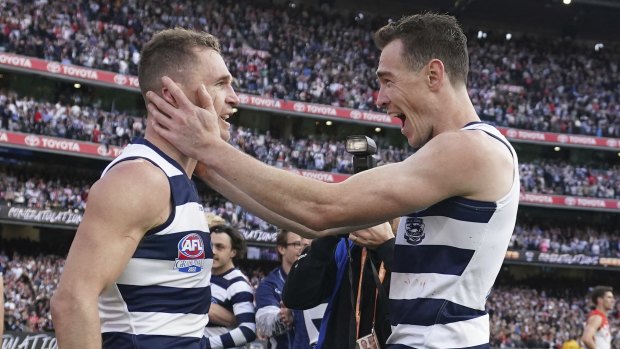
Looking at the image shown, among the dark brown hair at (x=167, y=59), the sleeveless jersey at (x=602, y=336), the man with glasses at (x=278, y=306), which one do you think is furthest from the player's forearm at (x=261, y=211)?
the sleeveless jersey at (x=602, y=336)

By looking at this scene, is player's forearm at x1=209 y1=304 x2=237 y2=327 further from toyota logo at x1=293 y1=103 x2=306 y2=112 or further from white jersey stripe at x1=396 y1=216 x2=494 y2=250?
toyota logo at x1=293 y1=103 x2=306 y2=112

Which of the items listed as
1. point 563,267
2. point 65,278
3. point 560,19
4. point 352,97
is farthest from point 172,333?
point 560,19

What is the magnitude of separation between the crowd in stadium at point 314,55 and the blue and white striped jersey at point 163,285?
29.5m

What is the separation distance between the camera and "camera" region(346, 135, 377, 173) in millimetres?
3879

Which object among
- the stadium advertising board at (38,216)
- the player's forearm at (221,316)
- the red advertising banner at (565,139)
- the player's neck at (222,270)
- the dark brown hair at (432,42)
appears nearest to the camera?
the dark brown hair at (432,42)

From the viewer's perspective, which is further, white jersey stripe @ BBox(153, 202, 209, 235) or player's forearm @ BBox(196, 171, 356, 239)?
player's forearm @ BBox(196, 171, 356, 239)

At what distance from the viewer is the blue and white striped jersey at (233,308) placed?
5.98 m

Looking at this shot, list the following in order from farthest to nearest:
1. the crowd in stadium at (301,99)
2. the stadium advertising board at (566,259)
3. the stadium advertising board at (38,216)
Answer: the stadium advertising board at (566,259), the crowd in stadium at (301,99), the stadium advertising board at (38,216)

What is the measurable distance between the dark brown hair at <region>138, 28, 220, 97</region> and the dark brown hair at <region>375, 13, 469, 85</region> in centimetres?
80

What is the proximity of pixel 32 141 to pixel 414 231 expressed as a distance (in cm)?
2837

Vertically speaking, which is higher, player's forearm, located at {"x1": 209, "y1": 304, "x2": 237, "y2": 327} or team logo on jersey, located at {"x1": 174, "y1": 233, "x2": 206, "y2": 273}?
team logo on jersey, located at {"x1": 174, "y1": 233, "x2": 206, "y2": 273}

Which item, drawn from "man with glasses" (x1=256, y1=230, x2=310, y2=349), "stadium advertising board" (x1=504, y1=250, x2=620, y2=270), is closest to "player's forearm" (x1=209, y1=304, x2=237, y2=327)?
"man with glasses" (x1=256, y1=230, x2=310, y2=349)

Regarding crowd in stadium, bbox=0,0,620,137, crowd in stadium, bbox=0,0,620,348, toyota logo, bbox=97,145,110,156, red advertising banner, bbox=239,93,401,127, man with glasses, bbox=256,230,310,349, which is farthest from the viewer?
red advertising banner, bbox=239,93,401,127

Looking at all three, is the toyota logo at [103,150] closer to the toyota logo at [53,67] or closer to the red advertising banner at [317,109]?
the toyota logo at [53,67]
